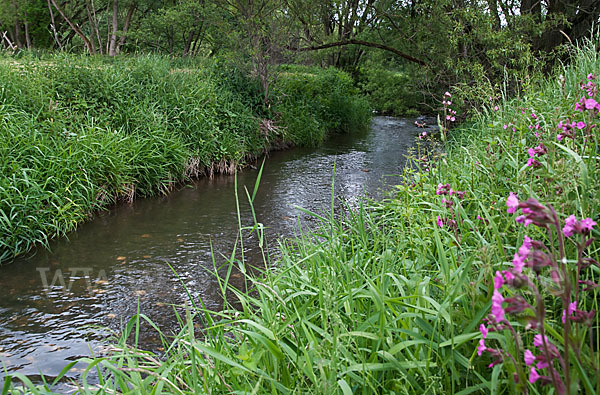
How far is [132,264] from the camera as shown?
16.6 ft

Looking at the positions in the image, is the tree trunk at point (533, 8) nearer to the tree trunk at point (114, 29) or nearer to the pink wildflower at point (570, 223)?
the pink wildflower at point (570, 223)

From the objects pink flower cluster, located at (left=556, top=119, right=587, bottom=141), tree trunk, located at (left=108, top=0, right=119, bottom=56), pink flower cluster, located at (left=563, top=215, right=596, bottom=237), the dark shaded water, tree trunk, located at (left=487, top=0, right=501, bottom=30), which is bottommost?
the dark shaded water

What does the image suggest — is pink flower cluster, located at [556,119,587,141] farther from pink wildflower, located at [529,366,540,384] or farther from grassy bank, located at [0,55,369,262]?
grassy bank, located at [0,55,369,262]

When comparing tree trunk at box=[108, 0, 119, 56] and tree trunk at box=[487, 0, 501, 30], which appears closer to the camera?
tree trunk at box=[487, 0, 501, 30]

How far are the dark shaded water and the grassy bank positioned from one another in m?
0.35

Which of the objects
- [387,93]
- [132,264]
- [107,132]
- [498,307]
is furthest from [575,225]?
[387,93]

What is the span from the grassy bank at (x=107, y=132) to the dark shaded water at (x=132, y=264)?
347 millimetres

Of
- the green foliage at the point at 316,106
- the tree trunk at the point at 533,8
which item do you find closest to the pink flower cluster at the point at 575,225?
the tree trunk at the point at 533,8

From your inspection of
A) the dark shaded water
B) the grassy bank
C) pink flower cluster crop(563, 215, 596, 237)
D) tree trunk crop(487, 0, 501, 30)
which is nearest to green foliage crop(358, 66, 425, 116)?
tree trunk crop(487, 0, 501, 30)

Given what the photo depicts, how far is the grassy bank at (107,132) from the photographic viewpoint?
18.7ft

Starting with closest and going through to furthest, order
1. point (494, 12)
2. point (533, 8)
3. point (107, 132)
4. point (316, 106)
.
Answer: point (107, 132)
point (494, 12)
point (533, 8)
point (316, 106)

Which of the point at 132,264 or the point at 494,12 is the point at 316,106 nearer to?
the point at 494,12

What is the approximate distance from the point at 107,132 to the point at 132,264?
3.08m

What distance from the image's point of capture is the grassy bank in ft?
18.7
